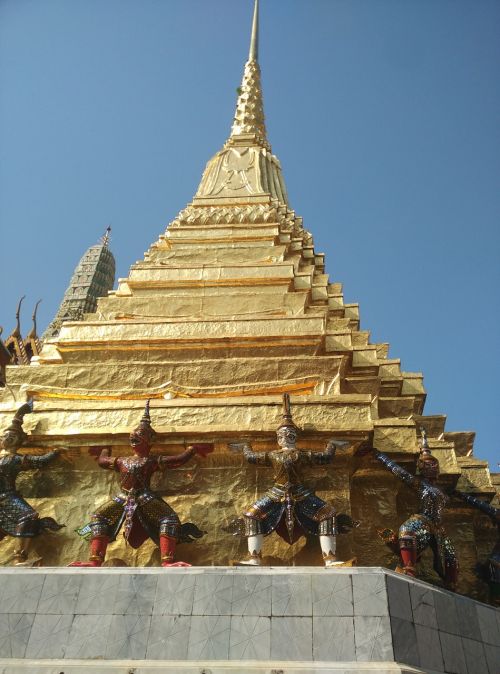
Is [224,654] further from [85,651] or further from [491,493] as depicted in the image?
[491,493]

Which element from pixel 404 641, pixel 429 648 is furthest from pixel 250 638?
pixel 429 648

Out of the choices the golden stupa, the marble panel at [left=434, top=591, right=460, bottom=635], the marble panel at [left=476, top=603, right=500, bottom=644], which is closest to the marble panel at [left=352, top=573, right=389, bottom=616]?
the marble panel at [left=434, top=591, right=460, bottom=635]

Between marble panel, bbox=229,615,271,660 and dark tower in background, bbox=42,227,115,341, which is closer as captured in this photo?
marble panel, bbox=229,615,271,660

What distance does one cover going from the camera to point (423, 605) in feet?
22.5

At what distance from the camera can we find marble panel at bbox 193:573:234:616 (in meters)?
6.78

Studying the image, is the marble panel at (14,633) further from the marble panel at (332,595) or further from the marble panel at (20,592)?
the marble panel at (332,595)

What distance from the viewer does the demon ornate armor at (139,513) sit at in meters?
8.45

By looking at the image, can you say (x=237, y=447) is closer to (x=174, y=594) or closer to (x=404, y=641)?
(x=174, y=594)

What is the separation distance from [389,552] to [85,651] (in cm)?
453

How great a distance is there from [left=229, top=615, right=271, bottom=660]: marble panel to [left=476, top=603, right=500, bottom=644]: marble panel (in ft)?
8.05

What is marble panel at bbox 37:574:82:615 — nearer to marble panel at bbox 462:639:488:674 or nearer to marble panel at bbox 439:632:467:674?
marble panel at bbox 439:632:467:674

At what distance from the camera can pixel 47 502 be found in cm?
980

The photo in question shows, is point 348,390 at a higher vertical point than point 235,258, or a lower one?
lower

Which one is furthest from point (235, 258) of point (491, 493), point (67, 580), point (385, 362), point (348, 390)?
point (67, 580)
